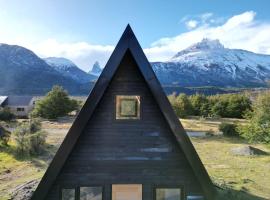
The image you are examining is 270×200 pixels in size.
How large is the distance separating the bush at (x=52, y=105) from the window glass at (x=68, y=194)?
48570 millimetres

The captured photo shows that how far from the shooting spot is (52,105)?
55.5 m

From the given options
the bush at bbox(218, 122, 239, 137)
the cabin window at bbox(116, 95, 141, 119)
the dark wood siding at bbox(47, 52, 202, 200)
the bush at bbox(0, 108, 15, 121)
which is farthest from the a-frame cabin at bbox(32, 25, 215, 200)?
the bush at bbox(0, 108, 15, 121)

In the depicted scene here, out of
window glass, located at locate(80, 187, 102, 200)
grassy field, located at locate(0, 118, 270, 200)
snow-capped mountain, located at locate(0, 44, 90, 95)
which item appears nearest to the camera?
window glass, located at locate(80, 187, 102, 200)

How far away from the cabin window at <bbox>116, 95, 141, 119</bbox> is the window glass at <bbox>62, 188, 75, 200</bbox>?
8.24 ft

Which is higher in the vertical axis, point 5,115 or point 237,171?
point 5,115

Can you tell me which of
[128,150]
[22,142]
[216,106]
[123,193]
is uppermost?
[216,106]

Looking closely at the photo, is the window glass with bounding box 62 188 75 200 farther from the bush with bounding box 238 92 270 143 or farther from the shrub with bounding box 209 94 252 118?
the shrub with bounding box 209 94 252 118

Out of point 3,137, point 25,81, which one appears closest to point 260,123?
point 3,137

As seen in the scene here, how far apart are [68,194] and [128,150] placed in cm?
213

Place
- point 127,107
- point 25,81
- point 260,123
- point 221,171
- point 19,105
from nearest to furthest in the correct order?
1. point 127,107
2. point 221,171
3. point 260,123
4. point 19,105
5. point 25,81

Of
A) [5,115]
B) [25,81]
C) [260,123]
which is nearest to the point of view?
[260,123]

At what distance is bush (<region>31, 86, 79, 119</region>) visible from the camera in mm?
55125

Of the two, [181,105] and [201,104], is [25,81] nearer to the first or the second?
[201,104]

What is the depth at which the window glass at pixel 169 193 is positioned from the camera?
847 cm
